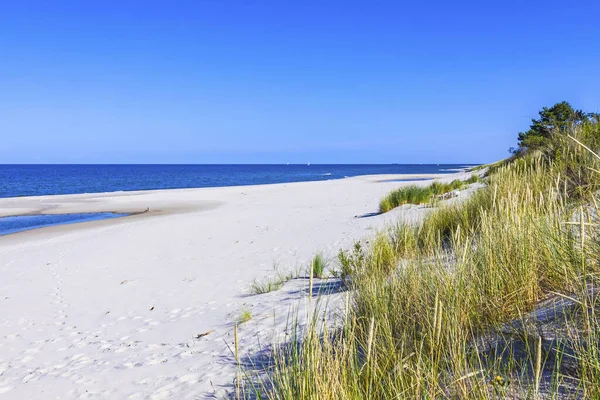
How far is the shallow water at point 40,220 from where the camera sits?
19520 millimetres

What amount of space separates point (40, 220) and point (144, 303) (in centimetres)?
1777

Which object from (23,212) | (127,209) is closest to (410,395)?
(127,209)

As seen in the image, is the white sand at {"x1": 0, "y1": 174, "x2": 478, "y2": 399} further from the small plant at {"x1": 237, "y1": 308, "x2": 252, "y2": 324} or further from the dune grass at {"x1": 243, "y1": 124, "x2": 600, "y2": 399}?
the dune grass at {"x1": 243, "y1": 124, "x2": 600, "y2": 399}

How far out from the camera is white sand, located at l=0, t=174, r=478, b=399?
4.18 metres

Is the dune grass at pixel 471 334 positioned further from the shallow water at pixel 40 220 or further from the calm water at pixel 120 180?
the calm water at pixel 120 180

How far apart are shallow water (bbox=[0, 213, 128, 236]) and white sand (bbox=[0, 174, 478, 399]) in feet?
13.4

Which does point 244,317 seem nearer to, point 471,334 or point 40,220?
point 471,334

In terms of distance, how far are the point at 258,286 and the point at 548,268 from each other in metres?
4.56

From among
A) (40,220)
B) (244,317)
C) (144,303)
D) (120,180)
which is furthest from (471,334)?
(120,180)

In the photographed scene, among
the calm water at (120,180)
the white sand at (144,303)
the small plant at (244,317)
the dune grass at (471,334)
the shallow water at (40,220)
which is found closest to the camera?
the dune grass at (471,334)

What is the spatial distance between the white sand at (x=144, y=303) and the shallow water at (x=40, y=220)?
410 centimetres

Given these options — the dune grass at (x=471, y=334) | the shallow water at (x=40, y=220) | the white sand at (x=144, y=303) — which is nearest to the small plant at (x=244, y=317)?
the white sand at (x=144, y=303)

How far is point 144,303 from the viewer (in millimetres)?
7031

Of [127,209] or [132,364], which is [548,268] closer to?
[132,364]
